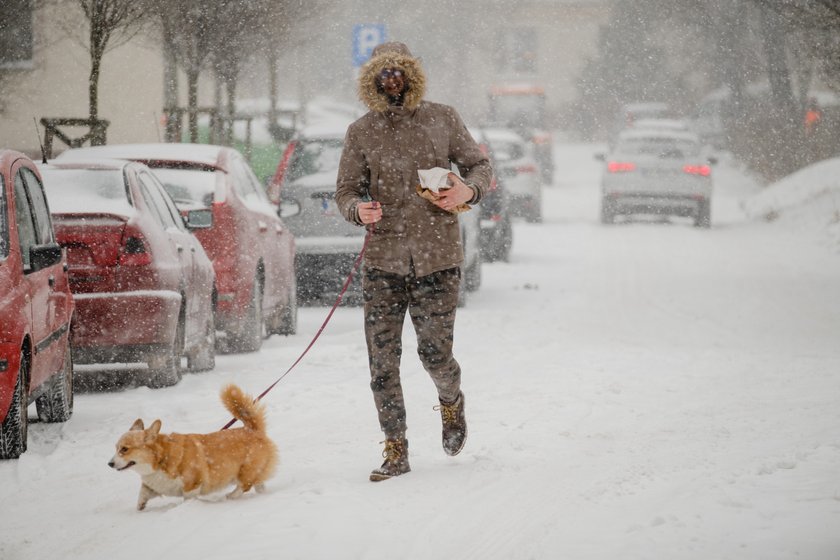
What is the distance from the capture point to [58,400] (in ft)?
24.8

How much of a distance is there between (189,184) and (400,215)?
491cm

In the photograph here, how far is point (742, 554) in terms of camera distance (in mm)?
4738

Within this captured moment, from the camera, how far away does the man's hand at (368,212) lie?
5.75m

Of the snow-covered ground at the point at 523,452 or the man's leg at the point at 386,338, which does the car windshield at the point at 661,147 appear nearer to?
the snow-covered ground at the point at 523,452

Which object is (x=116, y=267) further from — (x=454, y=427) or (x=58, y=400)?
(x=454, y=427)

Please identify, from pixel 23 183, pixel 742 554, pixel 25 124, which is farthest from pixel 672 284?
pixel 25 124

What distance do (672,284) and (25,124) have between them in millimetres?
13333

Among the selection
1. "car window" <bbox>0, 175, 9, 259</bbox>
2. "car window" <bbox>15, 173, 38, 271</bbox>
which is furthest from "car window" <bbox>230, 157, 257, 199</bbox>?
"car window" <bbox>0, 175, 9, 259</bbox>

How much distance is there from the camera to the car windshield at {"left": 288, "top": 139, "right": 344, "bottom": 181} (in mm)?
13500

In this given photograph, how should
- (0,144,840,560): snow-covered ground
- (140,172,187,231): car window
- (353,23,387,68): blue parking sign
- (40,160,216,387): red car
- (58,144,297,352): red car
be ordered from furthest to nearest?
(353,23,387,68): blue parking sign
(58,144,297,352): red car
(140,172,187,231): car window
(40,160,216,387): red car
(0,144,840,560): snow-covered ground

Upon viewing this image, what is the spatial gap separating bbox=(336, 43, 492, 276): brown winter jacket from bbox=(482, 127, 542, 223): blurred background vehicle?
54.5 ft

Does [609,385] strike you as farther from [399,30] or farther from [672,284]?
[399,30]

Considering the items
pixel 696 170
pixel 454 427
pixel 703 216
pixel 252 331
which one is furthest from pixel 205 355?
pixel 703 216

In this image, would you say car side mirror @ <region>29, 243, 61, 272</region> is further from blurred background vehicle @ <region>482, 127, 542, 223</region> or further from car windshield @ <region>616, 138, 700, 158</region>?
car windshield @ <region>616, 138, 700, 158</region>
